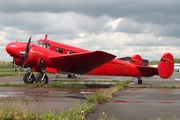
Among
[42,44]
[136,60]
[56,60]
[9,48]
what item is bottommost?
[56,60]

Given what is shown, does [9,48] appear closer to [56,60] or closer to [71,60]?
[56,60]

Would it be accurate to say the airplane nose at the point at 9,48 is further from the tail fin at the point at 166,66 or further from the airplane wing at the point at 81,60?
the tail fin at the point at 166,66

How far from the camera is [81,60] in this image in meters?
18.6

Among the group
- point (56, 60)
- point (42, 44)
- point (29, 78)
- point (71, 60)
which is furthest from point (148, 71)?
point (29, 78)

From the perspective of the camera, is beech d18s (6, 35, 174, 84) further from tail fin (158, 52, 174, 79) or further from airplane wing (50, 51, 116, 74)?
tail fin (158, 52, 174, 79)

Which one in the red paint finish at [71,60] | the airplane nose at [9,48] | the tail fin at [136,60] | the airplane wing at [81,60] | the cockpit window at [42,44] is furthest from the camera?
the tail fin at [136,60]

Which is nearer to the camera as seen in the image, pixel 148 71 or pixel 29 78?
pixel 29 78

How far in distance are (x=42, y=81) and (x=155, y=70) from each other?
888 centimetres

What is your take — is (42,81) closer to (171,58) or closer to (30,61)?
(30,61)

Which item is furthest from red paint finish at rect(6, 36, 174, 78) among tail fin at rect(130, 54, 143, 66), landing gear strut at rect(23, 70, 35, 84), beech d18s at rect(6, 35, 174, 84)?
tail fin at rect(130, 54, 143, 66)

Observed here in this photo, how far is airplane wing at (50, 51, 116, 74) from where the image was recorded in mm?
17575

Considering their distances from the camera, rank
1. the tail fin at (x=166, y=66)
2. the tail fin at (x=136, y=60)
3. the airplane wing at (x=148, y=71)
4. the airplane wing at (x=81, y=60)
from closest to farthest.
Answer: the airplane wing at (x=81, y=60) < the tail fin at (x=166, y=66) < the airplane wing at (x=148, y=71) < the tail fin at (x=136, y=60)

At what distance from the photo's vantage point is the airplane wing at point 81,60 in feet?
57.7

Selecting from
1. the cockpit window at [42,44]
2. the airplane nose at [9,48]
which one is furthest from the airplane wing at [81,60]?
the airplane nose at [9,48]
